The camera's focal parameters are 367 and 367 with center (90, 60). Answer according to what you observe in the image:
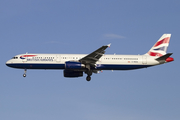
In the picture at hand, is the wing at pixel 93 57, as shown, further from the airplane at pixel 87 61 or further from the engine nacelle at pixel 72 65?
the engine nacelle at pixel 72 65

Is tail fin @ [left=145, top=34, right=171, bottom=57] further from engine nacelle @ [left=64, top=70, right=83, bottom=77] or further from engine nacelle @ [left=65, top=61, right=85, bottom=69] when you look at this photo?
engine nacelle @ [left=65, top=61, right=85, bottom=69]

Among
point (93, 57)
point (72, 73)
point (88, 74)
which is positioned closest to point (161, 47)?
point (93, 57)

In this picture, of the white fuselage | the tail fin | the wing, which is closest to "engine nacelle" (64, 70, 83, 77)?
the white fuselage

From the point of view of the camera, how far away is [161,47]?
72.6 meters

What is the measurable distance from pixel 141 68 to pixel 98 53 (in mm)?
10132

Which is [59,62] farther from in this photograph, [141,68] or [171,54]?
[171,54]

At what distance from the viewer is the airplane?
2611 inches

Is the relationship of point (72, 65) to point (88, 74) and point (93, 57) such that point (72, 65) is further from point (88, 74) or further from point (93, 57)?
point (88, 74)

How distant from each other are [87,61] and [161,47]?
16095 millimetres

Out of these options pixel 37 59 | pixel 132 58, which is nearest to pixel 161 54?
pixel 132 58

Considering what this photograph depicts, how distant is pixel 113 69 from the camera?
68750 mm

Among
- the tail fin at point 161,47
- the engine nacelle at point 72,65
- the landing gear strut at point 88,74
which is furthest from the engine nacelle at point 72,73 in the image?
the tail fin at point 161,47

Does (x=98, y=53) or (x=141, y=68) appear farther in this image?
(x=141, y=68)

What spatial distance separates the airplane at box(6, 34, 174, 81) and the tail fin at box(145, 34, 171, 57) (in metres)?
1.65
